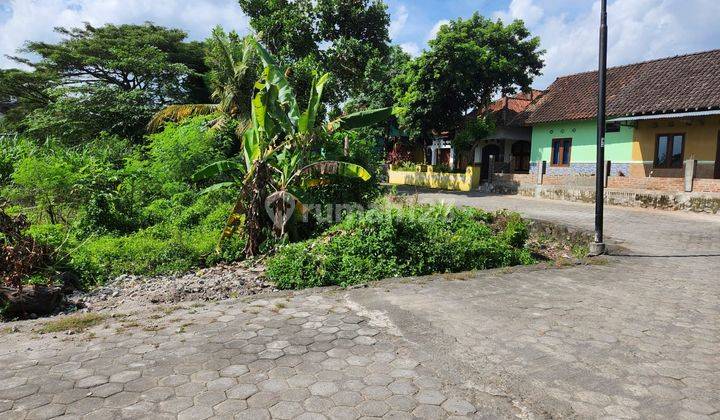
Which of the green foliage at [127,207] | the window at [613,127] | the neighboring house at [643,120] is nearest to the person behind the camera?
the green foliage at [127,207]

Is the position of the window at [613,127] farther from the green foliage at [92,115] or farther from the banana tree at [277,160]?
the green foliage at [92,115]

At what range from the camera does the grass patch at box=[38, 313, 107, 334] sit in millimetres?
4555

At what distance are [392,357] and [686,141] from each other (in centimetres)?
1930

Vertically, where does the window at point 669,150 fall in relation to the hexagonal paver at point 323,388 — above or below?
above

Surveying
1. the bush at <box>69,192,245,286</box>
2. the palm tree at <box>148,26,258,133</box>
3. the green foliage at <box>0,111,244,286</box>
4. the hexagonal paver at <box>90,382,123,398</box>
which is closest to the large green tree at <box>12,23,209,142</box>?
the palm tree at <box>148,26,258,133</box>

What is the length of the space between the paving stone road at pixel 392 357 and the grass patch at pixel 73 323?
0.12m

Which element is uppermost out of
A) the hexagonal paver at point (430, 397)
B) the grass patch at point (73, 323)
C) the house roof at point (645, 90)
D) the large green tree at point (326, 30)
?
the large green tree at point (326, 30)

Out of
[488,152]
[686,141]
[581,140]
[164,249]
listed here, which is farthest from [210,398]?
[488,152]

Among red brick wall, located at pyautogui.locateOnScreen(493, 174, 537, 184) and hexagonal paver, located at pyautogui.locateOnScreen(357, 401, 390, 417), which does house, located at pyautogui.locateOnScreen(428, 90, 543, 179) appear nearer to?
red brick wall, located at pyautogui.locateOnScreen(493, 174, 537, 184)

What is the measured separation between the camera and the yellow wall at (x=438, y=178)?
78.0ft

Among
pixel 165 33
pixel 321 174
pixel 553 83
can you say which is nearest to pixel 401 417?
pixel 321 174

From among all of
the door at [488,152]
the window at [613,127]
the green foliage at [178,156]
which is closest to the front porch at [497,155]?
the door at [488,152]

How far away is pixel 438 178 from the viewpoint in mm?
25625

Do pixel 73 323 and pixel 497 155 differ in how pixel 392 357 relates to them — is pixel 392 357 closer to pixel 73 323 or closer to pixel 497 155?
pixel 73 323
